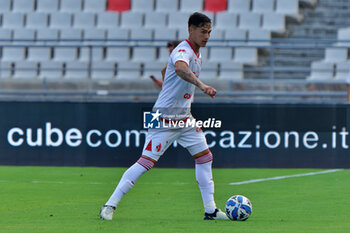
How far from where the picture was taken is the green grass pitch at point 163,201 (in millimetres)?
7334

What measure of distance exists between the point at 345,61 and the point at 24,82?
824cm

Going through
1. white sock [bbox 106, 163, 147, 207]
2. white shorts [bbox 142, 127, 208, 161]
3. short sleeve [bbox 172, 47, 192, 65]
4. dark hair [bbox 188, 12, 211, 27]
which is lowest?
white sock [bbox 106, 163, 147, 207]

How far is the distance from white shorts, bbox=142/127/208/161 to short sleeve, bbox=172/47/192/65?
800 millimetres

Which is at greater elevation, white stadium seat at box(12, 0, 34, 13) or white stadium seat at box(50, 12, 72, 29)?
white stadium seat at box(12, 0, 34, 13)

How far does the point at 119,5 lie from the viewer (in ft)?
79.1

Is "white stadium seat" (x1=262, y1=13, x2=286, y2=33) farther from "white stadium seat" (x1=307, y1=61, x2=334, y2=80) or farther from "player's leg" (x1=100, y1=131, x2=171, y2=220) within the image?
"player's leg" (x1=100, y1=131, x2=171, y2=220)

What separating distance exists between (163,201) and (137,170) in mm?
2209

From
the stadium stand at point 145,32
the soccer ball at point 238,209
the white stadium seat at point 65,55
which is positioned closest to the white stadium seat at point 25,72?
the stadium stand at point 145,32

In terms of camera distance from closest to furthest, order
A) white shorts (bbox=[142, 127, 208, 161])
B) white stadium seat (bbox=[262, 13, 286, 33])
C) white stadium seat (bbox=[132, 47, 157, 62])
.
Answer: white shorts (bbox=[142, 127, 208, 161])
white stadium seat (bbox=[132, 47, 157, 62])
white stadium seat (bbox=[262, 13, 286, 33])

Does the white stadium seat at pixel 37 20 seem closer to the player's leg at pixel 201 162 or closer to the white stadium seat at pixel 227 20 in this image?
the white stadium seat at pixel 227 20

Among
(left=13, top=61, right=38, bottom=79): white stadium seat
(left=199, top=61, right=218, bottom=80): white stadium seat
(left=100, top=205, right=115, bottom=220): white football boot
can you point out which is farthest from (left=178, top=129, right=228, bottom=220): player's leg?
(left=13, top=61, right=38, bottom=79): white stadium seat

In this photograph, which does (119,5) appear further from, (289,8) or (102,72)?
(289,8)

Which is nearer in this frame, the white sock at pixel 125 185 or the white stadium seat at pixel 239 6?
the white sock at pixel 125 185

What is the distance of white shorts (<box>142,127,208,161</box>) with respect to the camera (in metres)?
7.81
